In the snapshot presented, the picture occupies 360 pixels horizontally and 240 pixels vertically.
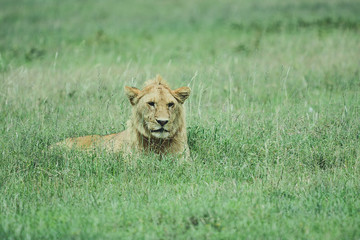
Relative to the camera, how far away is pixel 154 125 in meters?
6.29

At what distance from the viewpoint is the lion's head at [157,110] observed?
6.30 meters

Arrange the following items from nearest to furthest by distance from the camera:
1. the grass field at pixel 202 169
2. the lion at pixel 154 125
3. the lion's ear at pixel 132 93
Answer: the grass field at pixel 202 169
the lion at pixel 154 125
the lion's ear at pixel 132 93

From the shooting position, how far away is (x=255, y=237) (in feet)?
14.6

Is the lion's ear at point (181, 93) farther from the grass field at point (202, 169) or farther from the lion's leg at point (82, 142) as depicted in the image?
the lion's leg at point (82, 142)

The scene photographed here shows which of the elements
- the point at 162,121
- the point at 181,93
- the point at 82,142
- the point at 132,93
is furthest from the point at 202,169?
the point at 82,142

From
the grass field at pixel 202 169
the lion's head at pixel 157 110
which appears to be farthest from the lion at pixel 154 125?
the grass field at pixel 202 169

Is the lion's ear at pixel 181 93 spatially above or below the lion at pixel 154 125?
above

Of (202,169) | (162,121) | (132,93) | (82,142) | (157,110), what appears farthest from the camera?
(82,142)

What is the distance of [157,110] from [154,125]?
8.1 inches

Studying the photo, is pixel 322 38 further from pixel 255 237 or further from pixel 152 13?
pixel 152 13

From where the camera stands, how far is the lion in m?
6.33

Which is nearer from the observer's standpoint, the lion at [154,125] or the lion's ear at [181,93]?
the lion at [154,125]

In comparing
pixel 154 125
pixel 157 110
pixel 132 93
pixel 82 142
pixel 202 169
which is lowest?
pixel 202 169

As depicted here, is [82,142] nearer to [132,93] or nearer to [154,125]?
[132,93]
